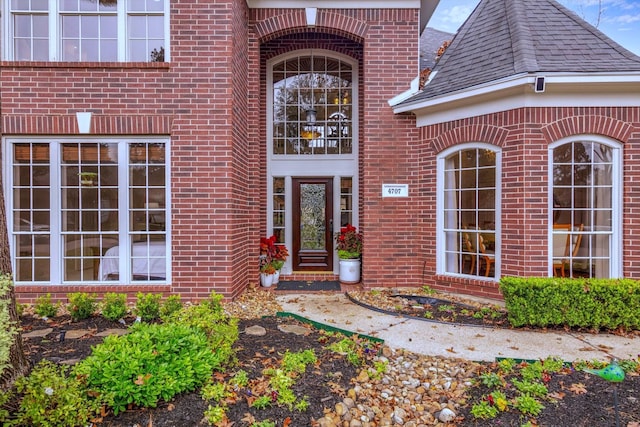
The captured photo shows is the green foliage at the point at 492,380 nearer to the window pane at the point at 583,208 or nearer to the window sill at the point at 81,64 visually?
the window pane at the point at 583,208

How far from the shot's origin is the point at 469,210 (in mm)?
Result: 5855

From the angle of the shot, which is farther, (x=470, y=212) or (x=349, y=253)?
(x=349, y=253)

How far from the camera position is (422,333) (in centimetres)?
426

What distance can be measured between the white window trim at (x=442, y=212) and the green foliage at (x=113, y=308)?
4930 mm

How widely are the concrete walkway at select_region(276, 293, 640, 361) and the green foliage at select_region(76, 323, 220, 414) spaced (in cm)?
216

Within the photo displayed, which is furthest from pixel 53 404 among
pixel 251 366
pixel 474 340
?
pixel 474 340

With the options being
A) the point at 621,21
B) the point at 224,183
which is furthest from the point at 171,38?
the point at 621,21

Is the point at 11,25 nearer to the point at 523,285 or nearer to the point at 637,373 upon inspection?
Result: the point at 523,285

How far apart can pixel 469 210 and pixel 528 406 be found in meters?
3.80

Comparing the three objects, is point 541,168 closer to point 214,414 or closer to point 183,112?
point 214,414

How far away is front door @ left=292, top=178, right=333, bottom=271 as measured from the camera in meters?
7.34

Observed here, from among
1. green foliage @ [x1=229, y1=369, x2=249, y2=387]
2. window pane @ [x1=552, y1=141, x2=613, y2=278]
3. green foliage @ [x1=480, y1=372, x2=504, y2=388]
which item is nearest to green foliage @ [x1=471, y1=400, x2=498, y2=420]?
green foliage @ [x1=480, y1=372, x2=504, y2=388]

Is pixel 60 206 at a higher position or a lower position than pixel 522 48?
lower

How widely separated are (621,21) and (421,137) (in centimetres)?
1450
